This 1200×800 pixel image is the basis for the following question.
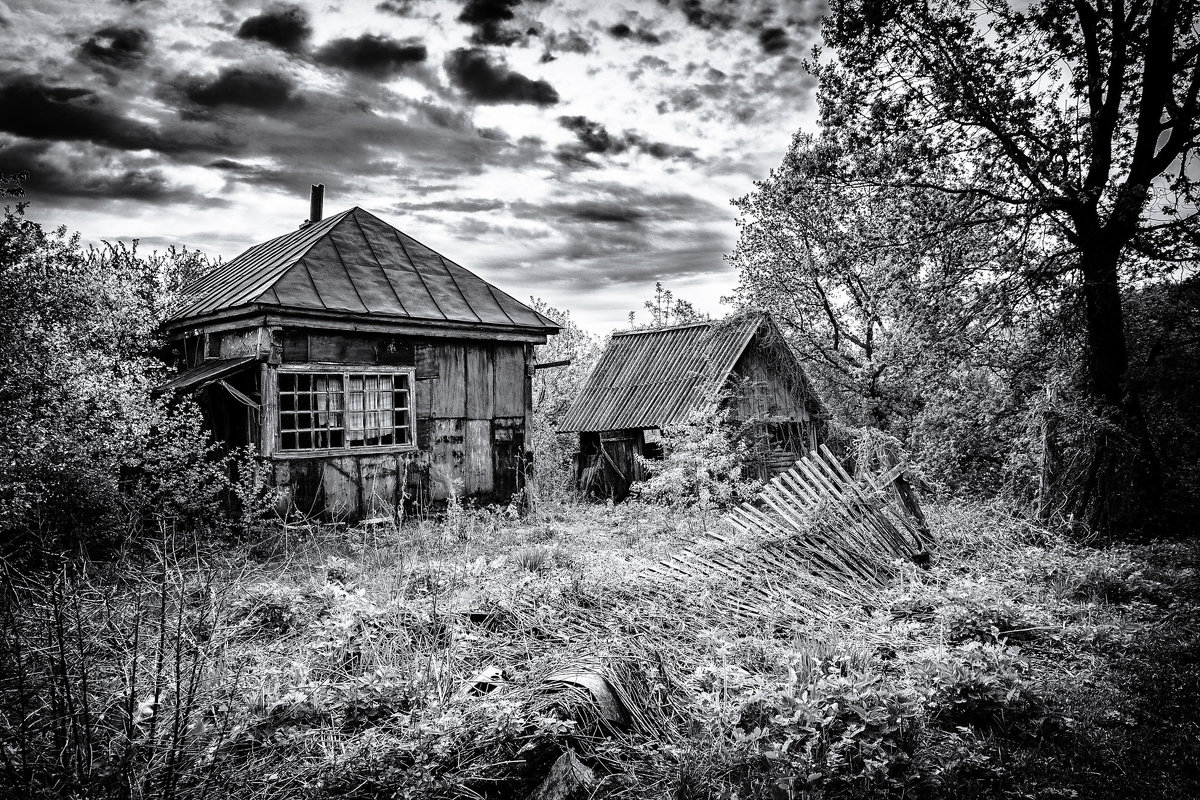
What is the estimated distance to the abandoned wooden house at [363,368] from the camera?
30.2 feet

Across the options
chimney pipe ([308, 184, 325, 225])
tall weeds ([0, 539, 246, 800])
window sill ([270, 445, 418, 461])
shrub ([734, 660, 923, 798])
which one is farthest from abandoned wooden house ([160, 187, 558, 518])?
shrub ([734, 660, 923, 798])

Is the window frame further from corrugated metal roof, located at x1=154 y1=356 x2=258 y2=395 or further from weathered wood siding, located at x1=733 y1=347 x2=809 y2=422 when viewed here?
weathered wood siding, located at x1=733 y1=347 x2=809 y2=422

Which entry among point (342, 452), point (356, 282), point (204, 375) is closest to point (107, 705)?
point (204, 375)

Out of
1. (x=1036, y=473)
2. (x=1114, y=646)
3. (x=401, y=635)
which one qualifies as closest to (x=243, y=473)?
(x=401, y=635)

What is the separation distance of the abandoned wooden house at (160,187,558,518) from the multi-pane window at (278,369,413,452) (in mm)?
19

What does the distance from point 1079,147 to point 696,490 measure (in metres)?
7.78

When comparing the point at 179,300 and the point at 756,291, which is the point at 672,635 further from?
the point at 756,291

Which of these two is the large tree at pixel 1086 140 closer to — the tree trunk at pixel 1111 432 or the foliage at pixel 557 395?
the tree trunk at pixel 1111 432

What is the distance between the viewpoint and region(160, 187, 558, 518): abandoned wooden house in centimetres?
921

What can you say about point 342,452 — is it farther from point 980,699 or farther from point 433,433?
point 980,699

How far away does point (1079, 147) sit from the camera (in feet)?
30.1

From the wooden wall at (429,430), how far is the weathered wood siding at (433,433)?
1 cm

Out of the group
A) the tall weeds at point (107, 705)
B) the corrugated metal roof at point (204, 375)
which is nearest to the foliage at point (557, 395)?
the corrugated metal roof at point (204, 375)

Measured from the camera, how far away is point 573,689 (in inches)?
146
